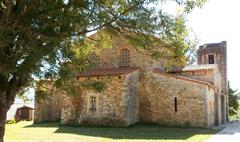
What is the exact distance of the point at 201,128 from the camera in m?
24.6

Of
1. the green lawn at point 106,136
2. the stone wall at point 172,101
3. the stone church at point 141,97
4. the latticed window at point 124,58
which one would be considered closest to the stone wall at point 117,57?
the stone church at point 141,97

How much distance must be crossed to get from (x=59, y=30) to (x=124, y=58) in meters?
21.2

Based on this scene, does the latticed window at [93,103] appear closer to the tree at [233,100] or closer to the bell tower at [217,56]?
the bell tower at [217,56]

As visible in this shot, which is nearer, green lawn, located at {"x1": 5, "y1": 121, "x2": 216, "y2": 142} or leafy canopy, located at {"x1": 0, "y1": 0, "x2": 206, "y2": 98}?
leafy canopy, located at {"x1": 0, "y1": 0, "x2": 206, "y2": 98}

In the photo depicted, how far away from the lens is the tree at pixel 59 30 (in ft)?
26.9

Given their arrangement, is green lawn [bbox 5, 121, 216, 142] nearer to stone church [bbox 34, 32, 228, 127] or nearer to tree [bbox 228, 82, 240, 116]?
stone church [bbox 34, 32, 228, 127]

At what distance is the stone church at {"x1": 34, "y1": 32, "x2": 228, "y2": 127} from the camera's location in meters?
25.5

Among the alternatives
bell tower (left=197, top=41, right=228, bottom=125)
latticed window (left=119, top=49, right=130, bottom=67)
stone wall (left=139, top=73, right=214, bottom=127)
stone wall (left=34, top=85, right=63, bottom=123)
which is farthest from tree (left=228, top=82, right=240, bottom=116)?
stone wall (left=34, top=85, right=63, bottom=123)

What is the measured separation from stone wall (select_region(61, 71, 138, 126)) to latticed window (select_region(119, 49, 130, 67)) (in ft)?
8.46

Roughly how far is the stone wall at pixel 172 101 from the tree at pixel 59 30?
1538 centimetres

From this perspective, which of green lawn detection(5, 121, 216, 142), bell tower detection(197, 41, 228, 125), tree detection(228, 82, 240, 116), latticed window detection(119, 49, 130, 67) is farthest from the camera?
tree detection(228, 82, 240, 116)

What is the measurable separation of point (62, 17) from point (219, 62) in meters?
31.8

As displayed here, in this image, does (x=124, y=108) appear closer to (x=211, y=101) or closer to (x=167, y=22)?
(x=211, y=101)

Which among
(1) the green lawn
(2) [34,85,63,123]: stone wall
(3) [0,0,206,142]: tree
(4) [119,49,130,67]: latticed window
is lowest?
(1) the green lawn
